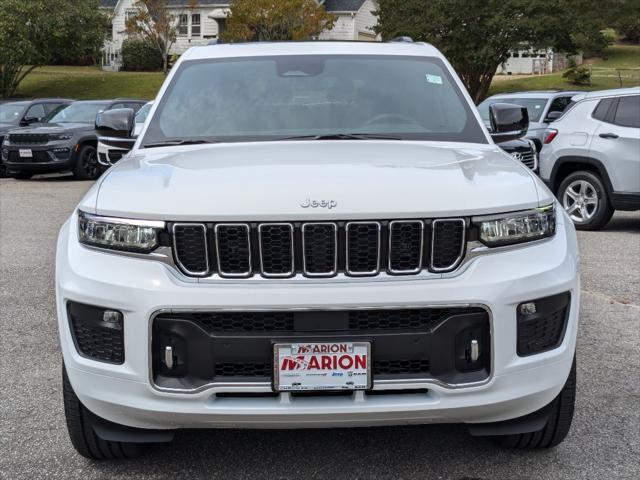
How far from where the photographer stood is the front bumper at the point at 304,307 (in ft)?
10.6

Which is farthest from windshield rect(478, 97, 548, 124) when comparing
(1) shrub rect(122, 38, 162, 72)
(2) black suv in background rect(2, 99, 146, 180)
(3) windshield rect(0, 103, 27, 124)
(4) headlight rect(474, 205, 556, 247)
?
(1) shrub rect(122, 38, 162, 72)

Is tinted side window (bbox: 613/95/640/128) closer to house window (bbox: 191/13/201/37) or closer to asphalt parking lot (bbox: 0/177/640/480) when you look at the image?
asphalt parking lot (bbox: 0/177/640/480)

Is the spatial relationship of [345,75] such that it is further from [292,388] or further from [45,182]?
[45,182]

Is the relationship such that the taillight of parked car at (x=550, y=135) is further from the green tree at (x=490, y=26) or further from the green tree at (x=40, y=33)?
the green tree at (x=40, y=33)

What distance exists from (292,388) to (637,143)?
28.9 feet

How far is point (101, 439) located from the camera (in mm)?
3742

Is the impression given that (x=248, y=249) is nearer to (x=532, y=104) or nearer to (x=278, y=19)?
(x=532, y=104)

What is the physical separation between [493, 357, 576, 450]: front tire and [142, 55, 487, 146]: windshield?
141cm

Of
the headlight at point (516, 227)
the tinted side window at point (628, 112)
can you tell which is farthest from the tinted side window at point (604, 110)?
the headlight at point (516, 227)

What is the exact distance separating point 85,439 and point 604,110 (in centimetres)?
925

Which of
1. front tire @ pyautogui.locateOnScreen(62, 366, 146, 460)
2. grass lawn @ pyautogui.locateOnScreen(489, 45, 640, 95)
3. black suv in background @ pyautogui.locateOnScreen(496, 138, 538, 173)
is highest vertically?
front tire @ pyautogui.locateOnScreen(62, 366, 146, 460)

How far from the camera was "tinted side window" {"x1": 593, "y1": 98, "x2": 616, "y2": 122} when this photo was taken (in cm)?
1137

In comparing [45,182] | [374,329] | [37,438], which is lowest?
[45,182]

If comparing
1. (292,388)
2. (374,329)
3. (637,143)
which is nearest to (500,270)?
(374,329)
